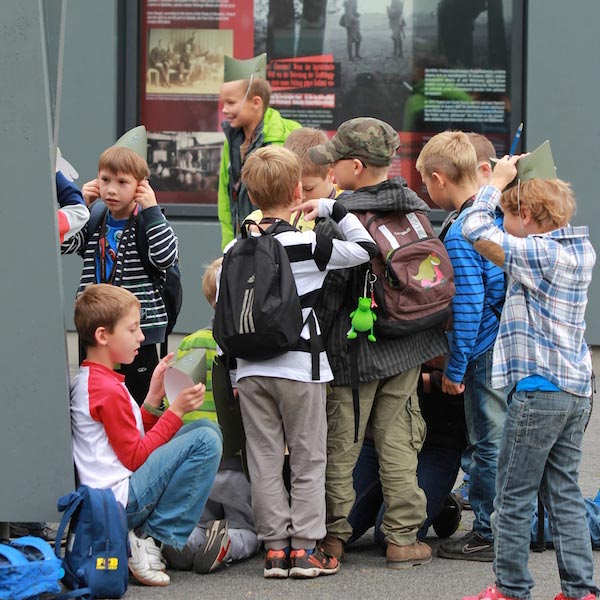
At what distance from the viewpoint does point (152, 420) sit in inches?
197

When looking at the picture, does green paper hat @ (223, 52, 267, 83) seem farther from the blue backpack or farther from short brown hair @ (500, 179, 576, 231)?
the blue backpack

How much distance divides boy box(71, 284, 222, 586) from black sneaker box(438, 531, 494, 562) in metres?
1.09

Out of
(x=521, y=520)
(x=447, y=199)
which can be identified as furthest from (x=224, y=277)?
(x=521, y=520)

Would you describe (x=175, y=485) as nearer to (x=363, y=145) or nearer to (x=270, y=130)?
(x=363, y=145)

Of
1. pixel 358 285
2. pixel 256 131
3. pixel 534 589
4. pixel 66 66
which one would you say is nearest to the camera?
pixel 534 589

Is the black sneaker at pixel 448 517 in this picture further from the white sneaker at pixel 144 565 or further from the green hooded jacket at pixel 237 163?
the green hooded jacket at pixel 237 163

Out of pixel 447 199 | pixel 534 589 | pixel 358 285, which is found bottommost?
pixel 534 589

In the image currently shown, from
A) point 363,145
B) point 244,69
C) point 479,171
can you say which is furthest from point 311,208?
point 244,69

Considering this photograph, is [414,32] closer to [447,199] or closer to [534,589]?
[447,199]

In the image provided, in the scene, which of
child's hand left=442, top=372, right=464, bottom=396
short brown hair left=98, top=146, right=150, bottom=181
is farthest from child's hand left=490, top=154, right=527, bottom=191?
short brown hair left=98, top=146, right=150, bottom=181

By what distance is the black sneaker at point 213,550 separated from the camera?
4.86 m

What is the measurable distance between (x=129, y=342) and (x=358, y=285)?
928 millimetres

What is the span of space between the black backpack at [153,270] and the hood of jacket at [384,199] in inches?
41.0

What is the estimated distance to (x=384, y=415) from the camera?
16.4ft
